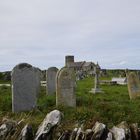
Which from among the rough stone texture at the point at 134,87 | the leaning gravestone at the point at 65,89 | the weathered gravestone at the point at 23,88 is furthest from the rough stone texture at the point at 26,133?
the rough stone texture at the point at 134,87

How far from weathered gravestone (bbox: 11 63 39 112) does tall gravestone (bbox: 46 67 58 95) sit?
18.8 feet

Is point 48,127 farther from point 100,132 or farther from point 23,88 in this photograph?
point 23,88

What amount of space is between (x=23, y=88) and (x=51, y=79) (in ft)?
20.0

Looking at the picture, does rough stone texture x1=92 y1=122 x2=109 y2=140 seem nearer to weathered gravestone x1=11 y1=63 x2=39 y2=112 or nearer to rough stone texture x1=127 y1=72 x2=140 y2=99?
weathered gravestone x1=11 y1=63 x2=39 y2=112

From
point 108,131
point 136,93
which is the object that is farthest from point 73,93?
point 108,131

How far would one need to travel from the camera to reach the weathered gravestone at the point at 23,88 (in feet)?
54.4

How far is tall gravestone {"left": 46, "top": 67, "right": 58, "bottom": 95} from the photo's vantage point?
2267 cm

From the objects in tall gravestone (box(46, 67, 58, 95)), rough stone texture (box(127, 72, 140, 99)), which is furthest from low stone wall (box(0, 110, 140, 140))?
tall gravestone (box(46, 67, 58, 95))

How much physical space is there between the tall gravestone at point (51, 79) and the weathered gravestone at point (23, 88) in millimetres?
5741

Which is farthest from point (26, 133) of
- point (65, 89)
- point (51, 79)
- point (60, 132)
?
point (51, 79)

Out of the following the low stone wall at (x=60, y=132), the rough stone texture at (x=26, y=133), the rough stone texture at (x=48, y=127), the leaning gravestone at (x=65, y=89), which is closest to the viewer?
the low stone wall at (x=60, y=132)

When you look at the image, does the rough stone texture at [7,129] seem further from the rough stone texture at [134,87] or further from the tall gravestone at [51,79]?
the rough stone texture at [134,87]

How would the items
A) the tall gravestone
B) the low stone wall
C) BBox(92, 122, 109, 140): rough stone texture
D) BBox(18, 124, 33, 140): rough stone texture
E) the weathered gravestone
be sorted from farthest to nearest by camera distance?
1. the tall gravestone
2. the weathered gravestone
3. BBox(18, 124, 33, 140): rough stone texture
4. the low stone wall
5. BBox(92, 122, 109, 140): rough stone texture

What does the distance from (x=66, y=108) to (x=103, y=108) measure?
1410mm
